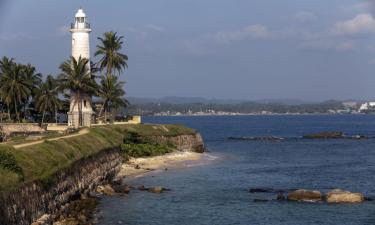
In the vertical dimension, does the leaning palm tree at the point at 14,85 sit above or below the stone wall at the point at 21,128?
above

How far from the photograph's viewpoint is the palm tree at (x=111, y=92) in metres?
96.2

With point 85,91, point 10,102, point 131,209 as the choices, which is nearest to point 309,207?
point 131,209

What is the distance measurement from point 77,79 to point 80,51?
5351 mm

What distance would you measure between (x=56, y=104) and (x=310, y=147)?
48.6m

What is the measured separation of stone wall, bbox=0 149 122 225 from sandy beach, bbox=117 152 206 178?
5.99 m

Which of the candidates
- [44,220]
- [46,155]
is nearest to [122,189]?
[46,155]

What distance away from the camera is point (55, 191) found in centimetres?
4100

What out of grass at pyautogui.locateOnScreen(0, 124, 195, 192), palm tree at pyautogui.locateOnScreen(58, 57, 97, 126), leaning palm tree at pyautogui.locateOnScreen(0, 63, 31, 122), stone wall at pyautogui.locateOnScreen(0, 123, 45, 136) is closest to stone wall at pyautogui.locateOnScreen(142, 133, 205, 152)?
palm tree at pyautogui.locateOnScreen(58, 57, 97, 126)

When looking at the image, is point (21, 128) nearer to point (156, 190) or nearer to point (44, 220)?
point (156, 190)

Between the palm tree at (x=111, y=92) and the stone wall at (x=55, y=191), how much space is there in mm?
33771

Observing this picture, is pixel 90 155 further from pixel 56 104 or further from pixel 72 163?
pixel 56 104

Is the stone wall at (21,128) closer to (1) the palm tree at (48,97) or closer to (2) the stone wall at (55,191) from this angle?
(1) the palm tree at (48,97)

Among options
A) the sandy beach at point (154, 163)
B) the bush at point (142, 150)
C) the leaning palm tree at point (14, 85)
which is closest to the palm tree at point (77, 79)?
the leaning palm tree at point (14, 85)

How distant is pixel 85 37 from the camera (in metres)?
90.8
